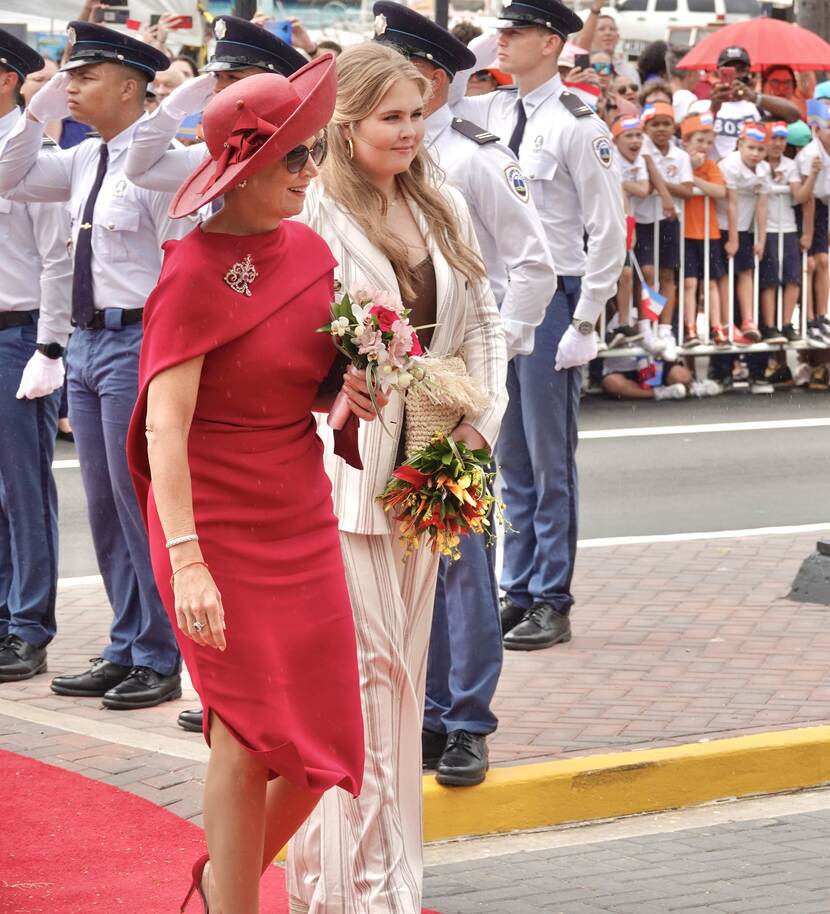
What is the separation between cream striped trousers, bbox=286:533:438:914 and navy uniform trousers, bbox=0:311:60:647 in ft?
9.04

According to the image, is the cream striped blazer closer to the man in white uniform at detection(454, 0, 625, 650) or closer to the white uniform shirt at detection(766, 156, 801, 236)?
the man in white uniform at detection(454, 0, 625, 650)

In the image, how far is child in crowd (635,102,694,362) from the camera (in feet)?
47.2

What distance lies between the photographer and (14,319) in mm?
7133

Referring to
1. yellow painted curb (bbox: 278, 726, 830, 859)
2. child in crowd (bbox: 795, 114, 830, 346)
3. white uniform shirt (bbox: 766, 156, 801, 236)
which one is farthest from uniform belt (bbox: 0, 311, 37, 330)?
child in crowd (bbox: 795, 114, 830, 346)

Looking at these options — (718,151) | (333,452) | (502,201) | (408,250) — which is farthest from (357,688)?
(718,151)

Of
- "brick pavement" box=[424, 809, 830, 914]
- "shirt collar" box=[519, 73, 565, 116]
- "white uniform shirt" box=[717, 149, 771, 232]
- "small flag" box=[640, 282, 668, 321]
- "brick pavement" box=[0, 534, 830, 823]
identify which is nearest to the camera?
"brick pavement" box=[424, 809, 830, 914]

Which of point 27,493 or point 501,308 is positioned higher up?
point 501,308

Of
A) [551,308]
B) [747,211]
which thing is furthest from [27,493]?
[747,211]

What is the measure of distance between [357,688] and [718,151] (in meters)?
12.7

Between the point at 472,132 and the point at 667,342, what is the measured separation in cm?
872

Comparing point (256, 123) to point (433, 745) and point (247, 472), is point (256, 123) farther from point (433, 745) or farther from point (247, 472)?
point (433, 745)

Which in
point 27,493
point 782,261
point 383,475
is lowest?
point 782,261

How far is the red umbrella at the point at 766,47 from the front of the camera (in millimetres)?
19078

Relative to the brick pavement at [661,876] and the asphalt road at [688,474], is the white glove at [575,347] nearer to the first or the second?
the brick pavement at [661,876]
